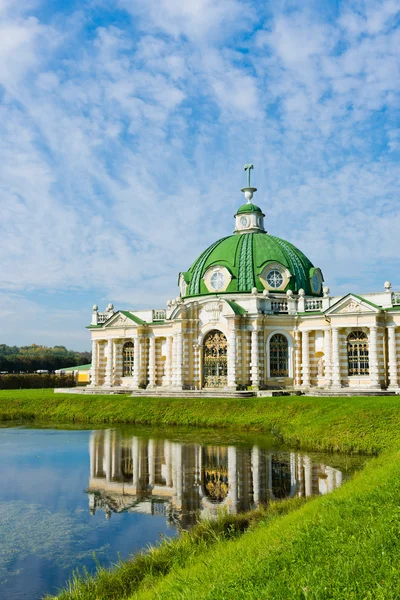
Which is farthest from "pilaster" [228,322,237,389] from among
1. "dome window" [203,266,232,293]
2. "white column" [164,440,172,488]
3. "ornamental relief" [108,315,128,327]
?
"white column" [164,440,172,488]

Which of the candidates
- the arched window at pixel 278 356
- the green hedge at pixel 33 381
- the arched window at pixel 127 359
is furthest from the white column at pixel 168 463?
the green hedge at pixel 33 381

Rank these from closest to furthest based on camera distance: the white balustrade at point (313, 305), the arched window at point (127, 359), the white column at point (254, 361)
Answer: the white column at point (254, 361) < the white balustrade at point (313, 305) < the arched window at point (127, 359)

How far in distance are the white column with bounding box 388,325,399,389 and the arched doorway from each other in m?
11.7

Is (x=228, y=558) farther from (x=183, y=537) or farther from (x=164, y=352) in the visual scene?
(x=164, y=352)

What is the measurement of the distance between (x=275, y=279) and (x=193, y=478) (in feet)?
89.9

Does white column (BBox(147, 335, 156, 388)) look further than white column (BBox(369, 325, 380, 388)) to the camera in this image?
Yes

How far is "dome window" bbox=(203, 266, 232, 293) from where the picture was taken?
45312mm

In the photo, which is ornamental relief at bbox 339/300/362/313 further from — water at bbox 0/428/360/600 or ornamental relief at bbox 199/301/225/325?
water at bbox 0/428/360/600

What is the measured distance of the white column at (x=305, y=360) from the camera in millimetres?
41688

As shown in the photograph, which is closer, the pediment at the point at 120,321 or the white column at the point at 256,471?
the white column at the point at 256,471

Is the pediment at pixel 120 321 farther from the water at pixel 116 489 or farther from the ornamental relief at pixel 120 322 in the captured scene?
the water at pixel 116 489

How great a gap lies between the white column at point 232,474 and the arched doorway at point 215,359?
17.7 meters

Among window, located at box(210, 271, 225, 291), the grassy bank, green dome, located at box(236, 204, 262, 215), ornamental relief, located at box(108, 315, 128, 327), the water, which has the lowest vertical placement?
the water

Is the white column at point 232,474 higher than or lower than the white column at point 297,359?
lower
